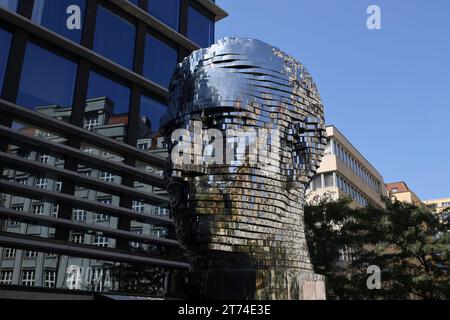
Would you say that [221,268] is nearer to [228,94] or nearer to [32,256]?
[228,94]

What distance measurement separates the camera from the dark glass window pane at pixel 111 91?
20.2m

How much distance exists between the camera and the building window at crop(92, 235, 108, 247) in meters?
18.7

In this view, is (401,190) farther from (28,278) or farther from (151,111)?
(28,278)

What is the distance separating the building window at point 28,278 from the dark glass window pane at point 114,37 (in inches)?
383

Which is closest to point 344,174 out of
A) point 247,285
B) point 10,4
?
point 10,4

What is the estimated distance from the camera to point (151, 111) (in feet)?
75.5

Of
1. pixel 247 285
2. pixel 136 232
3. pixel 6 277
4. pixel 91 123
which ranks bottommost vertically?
pixel 247 285

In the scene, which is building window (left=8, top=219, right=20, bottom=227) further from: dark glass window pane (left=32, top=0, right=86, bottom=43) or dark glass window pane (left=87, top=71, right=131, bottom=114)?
dark glass window pane (left=32, top=0, right=86, bottom=43)

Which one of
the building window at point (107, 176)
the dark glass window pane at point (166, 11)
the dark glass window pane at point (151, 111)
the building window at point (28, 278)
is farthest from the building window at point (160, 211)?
the dark glass window pane at point (166, 11)

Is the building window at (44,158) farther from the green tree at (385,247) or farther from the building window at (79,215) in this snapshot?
the green tree at (385,247)

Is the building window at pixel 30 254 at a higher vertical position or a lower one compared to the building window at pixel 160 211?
lower

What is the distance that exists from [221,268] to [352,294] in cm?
1374

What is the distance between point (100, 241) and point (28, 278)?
332 centimetres
